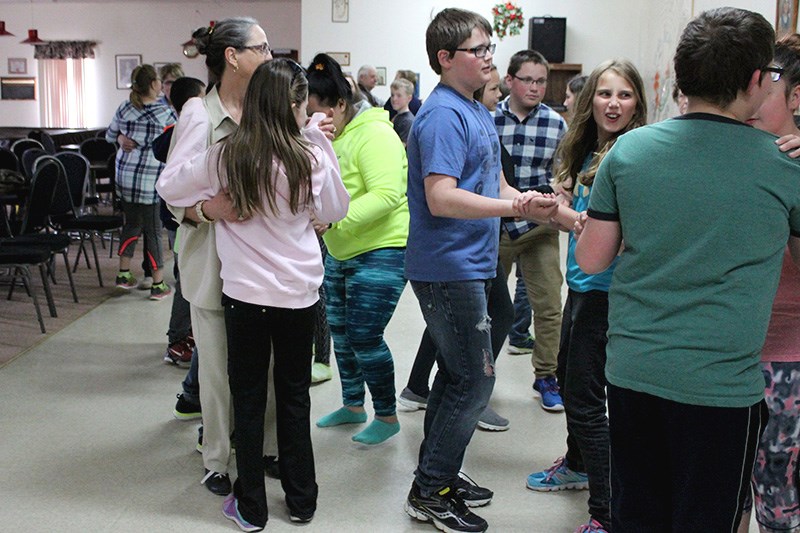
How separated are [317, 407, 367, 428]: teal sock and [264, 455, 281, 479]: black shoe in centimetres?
49

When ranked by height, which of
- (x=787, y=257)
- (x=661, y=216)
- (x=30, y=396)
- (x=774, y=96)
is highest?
(x=774, y=96)

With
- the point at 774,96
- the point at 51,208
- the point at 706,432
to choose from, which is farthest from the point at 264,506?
the point at 51,208

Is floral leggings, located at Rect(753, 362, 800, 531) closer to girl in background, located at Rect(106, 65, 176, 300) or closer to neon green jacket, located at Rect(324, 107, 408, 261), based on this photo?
neon green jacket, located at Rect(324, 107, 408, 261)

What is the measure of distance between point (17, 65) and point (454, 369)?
18.6m

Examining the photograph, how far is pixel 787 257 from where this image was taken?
204 centimetres

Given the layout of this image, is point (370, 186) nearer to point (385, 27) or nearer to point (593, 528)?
point (593, 528)

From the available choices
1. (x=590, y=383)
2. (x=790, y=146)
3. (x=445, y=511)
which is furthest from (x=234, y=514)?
(x=790, y=146)

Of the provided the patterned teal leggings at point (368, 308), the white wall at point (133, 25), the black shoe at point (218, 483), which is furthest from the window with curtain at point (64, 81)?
the black shoe at point (218, 483)

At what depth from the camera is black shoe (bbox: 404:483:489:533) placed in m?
2.73

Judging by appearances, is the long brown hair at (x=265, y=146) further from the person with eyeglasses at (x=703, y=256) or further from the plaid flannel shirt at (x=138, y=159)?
the plaid flannel shirt at (x=138, y=159)

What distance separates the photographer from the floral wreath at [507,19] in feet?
36.3

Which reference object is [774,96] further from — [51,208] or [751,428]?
[51,208]

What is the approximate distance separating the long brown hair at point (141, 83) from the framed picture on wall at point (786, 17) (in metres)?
3.93

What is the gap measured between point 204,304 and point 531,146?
1958mm
